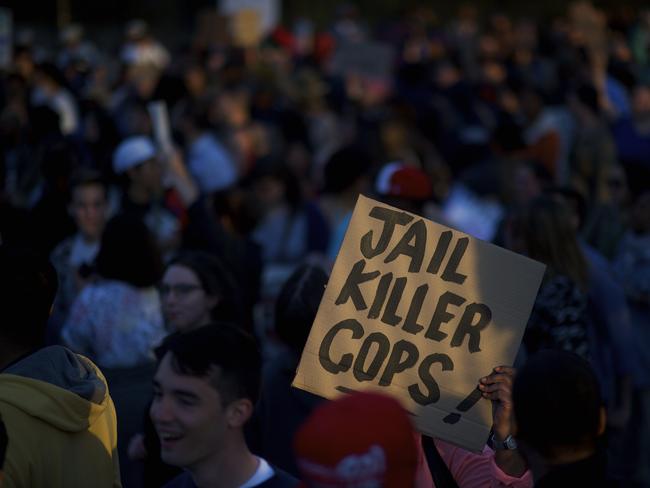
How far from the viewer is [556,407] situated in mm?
3148

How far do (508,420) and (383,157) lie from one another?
7506mm

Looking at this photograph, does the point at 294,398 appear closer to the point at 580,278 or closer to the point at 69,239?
the point at 580,278

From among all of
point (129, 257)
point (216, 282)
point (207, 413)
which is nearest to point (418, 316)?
point (207, 413)

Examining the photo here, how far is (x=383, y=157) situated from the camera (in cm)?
1119

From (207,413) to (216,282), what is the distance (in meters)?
2.06

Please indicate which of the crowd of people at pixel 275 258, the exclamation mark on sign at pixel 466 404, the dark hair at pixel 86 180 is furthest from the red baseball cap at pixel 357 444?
the dark hair at pixel 86 180

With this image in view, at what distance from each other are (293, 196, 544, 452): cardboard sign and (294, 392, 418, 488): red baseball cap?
3.82 feet

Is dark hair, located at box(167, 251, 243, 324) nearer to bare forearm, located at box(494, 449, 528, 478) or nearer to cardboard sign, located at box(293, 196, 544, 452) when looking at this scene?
cardboard sign, located at box(293, 196, 544, 452)

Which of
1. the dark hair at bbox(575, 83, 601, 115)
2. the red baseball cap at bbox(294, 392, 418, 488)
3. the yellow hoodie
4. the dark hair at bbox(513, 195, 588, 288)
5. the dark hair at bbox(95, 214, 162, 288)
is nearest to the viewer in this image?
the red baseball cap at bbox(294, 392, 418, 488)

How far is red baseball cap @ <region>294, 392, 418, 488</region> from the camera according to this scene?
2.52 metres

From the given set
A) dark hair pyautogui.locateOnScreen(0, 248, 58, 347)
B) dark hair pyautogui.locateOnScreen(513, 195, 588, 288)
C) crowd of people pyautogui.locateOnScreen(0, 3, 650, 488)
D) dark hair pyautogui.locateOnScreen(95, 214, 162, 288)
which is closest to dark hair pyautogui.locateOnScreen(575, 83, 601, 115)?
crowd of people pyautogui.locateOnScreen(0, 3, 650, 488)

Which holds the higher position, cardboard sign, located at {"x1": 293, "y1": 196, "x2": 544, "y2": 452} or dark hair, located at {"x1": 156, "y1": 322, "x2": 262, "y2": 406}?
cardboard sign, located at {"x1": 293, "y1": 196, "x2": 544, "y2": 452}

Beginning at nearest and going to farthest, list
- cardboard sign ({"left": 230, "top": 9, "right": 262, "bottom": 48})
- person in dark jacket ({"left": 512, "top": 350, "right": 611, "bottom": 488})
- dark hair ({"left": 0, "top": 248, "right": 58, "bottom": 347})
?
person in dark jacket ({"left": 512, "top": 350, "right": 611, "bottom": 488}) → dark hair ({"left": 0, "top": 248, "right": 58, "bottom": 347}) → cardboard sign ({"left": 230, "top": 9, "right": 262, "bottom": 48})

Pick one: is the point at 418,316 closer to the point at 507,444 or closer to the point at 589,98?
the point at 507,444
